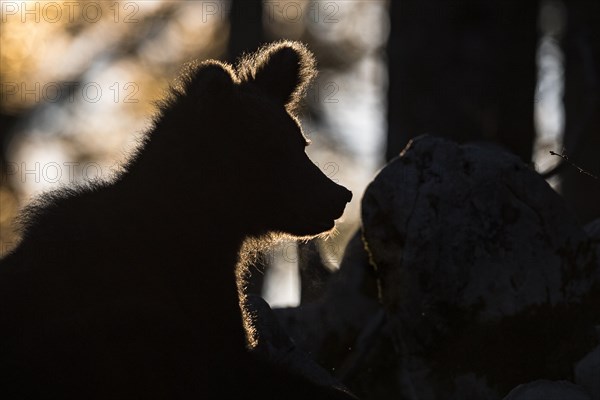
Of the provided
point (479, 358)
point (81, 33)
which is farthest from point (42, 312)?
point (81, 33)

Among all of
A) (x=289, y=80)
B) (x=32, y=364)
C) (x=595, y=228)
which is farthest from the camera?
(x=595, y=228)

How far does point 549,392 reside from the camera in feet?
19.5

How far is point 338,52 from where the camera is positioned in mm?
19781

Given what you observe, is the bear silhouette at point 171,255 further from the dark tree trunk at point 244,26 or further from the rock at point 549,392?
the dark tree trunk at point 244,26

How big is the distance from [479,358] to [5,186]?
16.1 m

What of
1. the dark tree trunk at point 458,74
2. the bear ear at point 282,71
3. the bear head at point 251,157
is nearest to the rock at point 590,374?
the bear head at point 251,157

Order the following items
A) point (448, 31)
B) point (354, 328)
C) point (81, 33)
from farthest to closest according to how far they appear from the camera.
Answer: point (81, 33), point (448, 31), point (354, 328)

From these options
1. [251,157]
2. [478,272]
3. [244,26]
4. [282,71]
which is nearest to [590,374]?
[478,272]

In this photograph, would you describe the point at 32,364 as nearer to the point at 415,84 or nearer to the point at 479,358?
the point at 479,358

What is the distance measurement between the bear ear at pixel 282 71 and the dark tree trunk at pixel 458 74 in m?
3.96

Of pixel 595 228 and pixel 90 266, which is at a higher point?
pixel 595 228

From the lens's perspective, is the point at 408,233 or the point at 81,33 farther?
the point at 81,33

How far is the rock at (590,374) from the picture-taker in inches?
248

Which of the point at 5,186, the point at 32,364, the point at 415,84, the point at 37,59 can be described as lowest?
the point at 32,364
